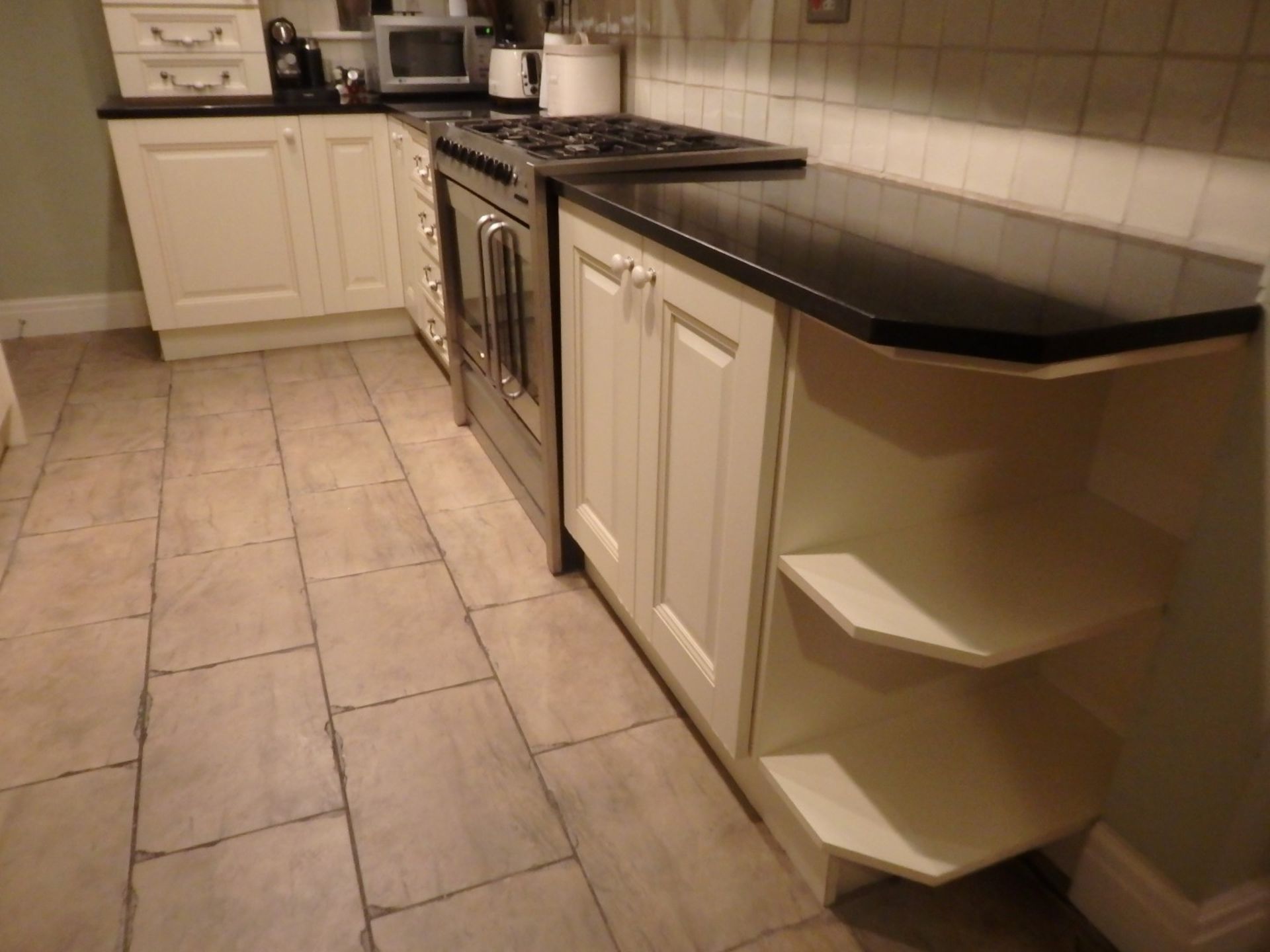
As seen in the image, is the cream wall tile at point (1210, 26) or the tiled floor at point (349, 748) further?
the tiled floor at point (349, 748)

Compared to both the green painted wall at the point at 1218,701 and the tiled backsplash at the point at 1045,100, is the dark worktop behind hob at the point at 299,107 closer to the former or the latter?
the tiled backsplash at the point at 1045,100

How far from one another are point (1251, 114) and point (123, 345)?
3.69 metres

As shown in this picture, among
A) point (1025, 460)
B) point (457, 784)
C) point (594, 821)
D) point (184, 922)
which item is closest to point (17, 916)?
point (184, 922)

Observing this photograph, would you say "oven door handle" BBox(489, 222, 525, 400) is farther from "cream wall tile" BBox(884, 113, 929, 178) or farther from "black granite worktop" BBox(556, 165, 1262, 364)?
"cream wall tile" BBox(884, 113, 929, 178)

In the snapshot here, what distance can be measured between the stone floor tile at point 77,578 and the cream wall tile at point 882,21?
6.21 ft

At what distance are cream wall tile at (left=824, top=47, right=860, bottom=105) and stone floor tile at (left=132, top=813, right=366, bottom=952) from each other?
63.4 inches

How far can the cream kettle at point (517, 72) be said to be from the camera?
2854mm

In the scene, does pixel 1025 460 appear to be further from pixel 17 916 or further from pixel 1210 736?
pixel 17 916

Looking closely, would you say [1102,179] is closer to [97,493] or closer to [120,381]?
[97,493]

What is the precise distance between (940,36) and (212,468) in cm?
216

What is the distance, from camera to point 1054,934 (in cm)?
131

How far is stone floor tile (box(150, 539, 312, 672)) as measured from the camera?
6.17 feet

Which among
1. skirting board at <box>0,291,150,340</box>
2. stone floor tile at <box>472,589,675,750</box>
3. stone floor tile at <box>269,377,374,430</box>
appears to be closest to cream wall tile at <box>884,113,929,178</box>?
stone floor tile at <box>472,589,675,750</box>

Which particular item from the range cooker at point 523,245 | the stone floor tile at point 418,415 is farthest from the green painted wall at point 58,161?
the range cooker at point 523,245
